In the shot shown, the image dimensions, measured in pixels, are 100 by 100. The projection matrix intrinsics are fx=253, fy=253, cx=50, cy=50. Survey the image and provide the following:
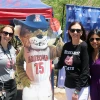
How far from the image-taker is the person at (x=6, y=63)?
141 inches

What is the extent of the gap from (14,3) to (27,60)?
1.87 meters

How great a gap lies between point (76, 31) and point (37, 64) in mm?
874

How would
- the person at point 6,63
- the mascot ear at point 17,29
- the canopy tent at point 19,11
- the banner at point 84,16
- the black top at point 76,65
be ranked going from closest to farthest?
the black top at point 76,65 < the person at point 6,63 < the mascot ear at point 17,29 < the canopy tent at point 19,11 < the banner at point 84,16

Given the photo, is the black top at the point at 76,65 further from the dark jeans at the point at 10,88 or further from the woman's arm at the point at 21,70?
the dark jeans at the point at 10,88

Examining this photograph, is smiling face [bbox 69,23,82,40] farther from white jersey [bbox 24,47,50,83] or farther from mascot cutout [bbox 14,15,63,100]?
white jersey [bbox 24,47,50,83]

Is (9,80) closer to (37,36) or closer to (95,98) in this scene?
(37,36)

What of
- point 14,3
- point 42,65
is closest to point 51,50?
point 42,65

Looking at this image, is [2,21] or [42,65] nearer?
[42,65]

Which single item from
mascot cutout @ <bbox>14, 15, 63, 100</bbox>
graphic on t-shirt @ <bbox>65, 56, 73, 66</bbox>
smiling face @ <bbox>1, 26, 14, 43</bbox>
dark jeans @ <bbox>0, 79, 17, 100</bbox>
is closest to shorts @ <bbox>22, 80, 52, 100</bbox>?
mascot cutout @ <bbox>14, 15, 63, 100</bbox>

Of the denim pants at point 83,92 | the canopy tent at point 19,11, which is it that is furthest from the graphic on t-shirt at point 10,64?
the canopy tent at point 19,11

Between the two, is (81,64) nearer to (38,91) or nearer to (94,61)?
(94,61)

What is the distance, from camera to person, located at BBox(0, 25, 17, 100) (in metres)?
3.58

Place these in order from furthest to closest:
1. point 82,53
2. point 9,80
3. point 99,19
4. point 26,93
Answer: point 99,19
point 26,93
point 9,80
point 82,53

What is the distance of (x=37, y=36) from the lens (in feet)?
12.7
